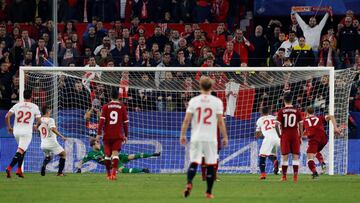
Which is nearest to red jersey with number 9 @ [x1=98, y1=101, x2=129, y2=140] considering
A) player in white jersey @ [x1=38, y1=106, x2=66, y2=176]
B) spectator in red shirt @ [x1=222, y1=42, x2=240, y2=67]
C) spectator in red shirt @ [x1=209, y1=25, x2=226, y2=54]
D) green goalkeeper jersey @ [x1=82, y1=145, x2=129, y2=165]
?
player in white jersey @ [x1=38, y1=106, x2=66, y2=176]

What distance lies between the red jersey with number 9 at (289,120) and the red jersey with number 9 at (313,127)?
7.29ft

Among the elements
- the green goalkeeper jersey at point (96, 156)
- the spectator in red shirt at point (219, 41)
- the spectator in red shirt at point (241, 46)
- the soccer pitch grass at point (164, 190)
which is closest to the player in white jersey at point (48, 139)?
the soccer pitch grass at point (164, 190)

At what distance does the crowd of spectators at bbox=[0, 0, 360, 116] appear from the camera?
3039 cm

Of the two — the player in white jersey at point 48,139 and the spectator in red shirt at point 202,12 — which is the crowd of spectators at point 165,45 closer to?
the spectator in red shirt at point 202,12

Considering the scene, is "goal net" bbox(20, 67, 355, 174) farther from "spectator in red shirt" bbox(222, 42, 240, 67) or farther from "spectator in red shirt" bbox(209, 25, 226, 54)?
"spectator in red shirt" bbox(209, 25, 226, 54)

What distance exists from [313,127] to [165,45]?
6902mm

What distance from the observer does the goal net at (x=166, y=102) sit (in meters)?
30.1

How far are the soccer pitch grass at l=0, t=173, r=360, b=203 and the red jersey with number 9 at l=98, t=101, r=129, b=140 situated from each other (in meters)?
1.05

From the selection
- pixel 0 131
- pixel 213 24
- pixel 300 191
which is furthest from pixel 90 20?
pixel 300 191

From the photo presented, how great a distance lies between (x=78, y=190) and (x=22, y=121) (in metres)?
5.66

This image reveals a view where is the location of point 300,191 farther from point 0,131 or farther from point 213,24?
point 213,24

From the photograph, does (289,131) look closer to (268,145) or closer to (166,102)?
(268,145)

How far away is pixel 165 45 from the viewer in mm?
32438

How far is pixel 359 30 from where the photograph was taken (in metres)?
32.3
